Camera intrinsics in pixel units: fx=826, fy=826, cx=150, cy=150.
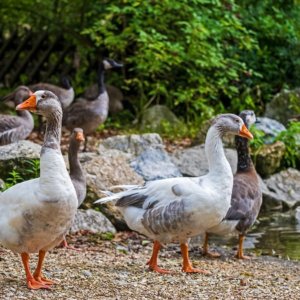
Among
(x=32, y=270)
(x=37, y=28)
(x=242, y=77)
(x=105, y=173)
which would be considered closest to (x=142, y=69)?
(x=242, y=77)

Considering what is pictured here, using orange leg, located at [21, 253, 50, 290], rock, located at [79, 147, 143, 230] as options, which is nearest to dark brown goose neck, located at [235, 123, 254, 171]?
rock, located at [79, 147, 143, 230]

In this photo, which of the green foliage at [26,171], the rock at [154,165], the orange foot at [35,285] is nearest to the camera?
the orange foot at [35,285]

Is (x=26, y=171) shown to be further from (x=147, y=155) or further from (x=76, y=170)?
(x=147, y=155)

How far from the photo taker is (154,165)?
12.8 metres

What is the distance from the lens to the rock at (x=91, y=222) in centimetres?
1015

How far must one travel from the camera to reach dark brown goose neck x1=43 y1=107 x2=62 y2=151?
22.5 ft

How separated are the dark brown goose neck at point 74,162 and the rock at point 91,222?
0.62 meters

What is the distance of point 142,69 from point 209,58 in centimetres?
154

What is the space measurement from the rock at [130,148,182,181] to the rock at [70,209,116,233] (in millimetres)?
2068

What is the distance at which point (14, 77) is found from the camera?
20.8 meters

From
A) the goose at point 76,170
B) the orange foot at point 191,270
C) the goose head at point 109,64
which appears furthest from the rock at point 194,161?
the orange foot at point 191,270

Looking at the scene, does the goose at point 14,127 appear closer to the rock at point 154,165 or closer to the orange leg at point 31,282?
the rock at point 154,165

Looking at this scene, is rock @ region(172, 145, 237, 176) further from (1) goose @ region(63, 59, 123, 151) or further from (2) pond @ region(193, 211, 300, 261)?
(1) goose @ region(63, 59, 123, 151)

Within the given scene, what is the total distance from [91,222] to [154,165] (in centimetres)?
274
